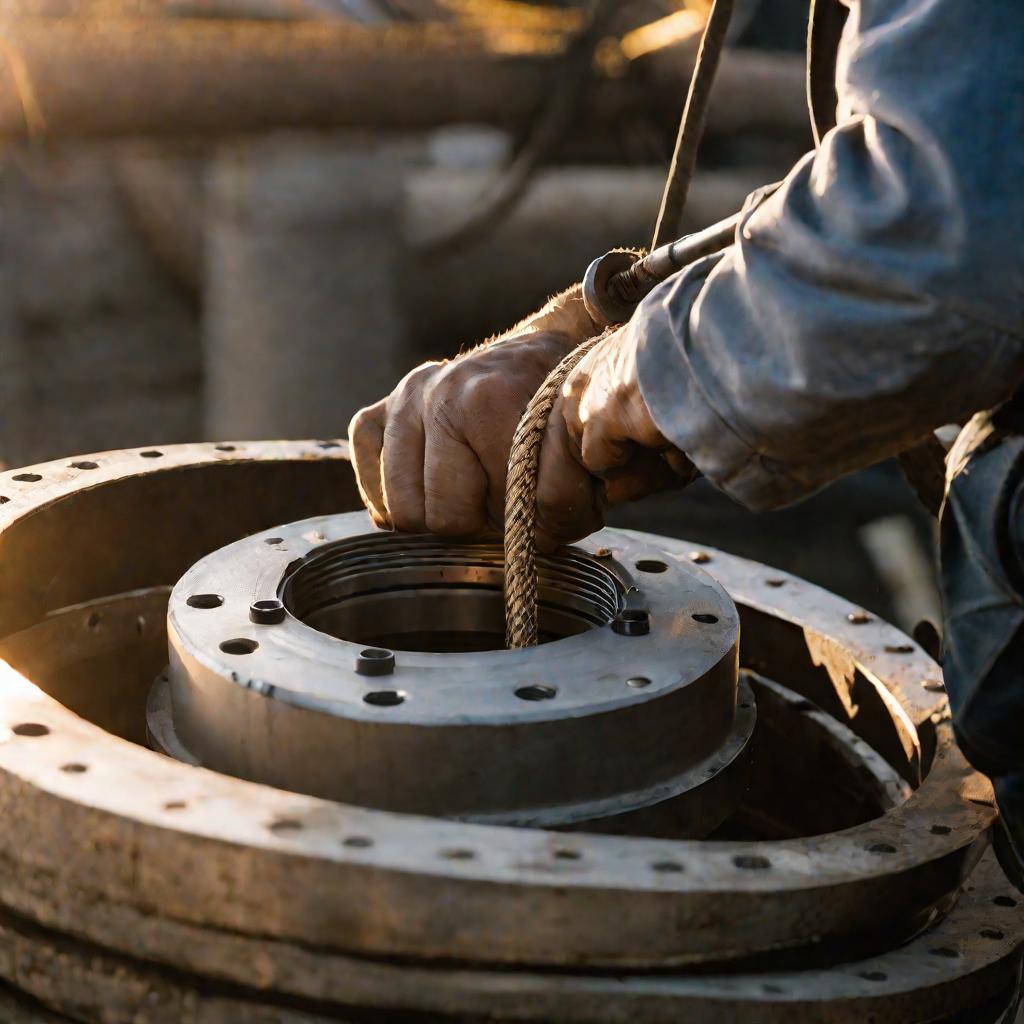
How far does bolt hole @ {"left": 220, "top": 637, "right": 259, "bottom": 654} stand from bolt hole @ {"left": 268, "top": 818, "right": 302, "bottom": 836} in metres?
0.33

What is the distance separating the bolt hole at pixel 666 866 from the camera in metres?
1.00

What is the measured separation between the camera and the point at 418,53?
4.03 meters

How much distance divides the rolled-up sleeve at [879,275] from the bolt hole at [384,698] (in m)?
0.35

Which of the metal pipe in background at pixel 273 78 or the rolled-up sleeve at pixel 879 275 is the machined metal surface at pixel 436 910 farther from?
the metal pipe in background at pixel 273 78

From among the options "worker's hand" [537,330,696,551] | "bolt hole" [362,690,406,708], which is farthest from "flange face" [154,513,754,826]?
"worker's hand" [537,330,696,551]

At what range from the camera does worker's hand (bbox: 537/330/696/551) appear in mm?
1241

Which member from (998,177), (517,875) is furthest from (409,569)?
(998,177)

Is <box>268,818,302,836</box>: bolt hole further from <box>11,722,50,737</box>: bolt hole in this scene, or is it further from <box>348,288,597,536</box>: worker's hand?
<box>348,288,597,536</box>: worker's hand

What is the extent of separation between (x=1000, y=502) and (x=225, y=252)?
11.6 feet

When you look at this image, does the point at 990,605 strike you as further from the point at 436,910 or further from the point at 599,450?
the point at 436,910

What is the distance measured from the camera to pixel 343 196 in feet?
14.3

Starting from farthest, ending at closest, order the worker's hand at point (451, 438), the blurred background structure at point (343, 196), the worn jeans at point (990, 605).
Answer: the blurred background structure at point (343, 196) < the worker's hand at point (451, 438) < the worn jeans at point (990, 605)

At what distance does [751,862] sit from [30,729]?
0.60 meters

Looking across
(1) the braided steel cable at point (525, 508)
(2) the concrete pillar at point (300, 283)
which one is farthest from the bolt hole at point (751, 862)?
(2) the concrete pillar at point (300, 283)
